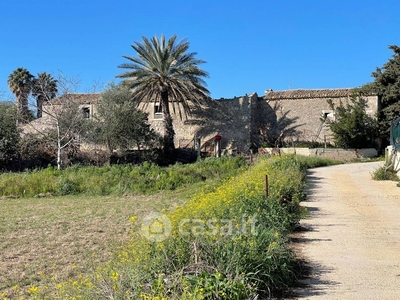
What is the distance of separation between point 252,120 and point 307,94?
471 centimetres

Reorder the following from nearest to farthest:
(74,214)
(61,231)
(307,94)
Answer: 1. (61,231)
2. (74,214)
3. (307,94)

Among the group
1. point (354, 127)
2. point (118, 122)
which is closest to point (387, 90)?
point (354, 127)

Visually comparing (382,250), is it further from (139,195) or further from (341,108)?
(341,108)

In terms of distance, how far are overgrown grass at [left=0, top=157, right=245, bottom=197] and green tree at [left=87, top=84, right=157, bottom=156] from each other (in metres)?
9.37

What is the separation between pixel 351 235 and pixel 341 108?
25.0 m

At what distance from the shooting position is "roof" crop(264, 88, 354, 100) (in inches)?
1344

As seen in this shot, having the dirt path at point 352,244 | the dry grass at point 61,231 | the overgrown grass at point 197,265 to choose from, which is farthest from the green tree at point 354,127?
the overgrown grass at point 197,265

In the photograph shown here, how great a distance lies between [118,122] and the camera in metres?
29.8

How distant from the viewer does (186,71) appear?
1193 inches

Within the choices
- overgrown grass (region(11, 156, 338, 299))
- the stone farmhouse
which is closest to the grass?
overgrown grass (region(11, 156, 338, 299))

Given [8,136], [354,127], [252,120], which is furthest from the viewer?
[252,120]

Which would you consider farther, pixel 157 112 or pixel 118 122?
pixel 157 112

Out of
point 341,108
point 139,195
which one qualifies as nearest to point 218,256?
point 139,195

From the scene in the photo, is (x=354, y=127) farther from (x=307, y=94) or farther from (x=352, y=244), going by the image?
(x=352, y=244)
